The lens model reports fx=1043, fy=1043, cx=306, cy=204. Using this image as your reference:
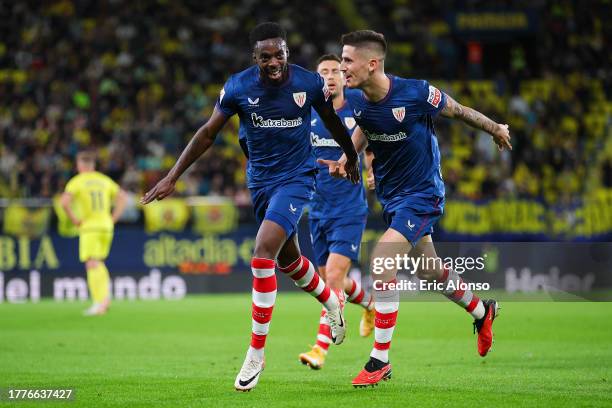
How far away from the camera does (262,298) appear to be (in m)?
8.17

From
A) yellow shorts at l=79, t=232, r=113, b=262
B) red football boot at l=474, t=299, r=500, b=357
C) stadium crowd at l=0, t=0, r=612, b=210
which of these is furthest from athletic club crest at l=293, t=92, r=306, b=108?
stadium crowd at l=0, t=0, r=612, b=210

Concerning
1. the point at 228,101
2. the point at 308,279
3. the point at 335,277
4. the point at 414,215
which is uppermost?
the point at 228,101

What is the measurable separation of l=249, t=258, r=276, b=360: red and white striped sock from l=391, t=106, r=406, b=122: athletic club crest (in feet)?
4.98

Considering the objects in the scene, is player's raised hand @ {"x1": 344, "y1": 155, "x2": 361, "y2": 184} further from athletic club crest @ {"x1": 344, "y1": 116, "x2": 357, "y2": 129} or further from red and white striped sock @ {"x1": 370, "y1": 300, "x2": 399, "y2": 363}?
athletic club crest @ {"x1": 344, "y1": 116, "x2": 357, "y2": 129}

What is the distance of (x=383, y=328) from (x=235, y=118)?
17.8 meters

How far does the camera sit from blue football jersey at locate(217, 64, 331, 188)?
8273 mm

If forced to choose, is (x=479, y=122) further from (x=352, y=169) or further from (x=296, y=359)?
(x=296, y=359)

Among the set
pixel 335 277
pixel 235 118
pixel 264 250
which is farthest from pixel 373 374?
pixel 235 118

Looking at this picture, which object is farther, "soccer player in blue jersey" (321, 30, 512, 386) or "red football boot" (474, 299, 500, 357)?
"red football boot" (474, 299, 500, 357)

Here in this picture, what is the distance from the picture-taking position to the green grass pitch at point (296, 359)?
7.59 metres

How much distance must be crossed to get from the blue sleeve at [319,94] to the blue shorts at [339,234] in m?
2.61

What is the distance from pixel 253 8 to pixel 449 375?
76.1 feet

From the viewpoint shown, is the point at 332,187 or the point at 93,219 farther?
the point at 93,219

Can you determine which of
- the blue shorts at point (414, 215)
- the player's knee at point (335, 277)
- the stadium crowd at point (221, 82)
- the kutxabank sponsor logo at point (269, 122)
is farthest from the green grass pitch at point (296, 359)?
the stadium crowd at point (221, 82)
